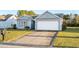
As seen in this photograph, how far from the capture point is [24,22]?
2.96 metres

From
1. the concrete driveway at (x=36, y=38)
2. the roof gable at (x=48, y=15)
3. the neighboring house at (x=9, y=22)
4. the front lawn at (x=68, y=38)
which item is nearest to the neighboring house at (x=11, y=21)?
the neighboring house at (x=9, y=22)

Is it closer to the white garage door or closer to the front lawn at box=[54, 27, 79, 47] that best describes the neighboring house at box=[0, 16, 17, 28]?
the white garage door

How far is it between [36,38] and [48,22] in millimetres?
271

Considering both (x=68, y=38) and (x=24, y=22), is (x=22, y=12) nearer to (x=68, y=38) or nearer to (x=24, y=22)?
(x=24, y=22)

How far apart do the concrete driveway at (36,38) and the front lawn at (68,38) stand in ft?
0.40

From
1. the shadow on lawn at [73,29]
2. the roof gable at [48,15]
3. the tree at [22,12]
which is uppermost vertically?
the tree at [22,12]

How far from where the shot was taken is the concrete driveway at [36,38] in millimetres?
2967

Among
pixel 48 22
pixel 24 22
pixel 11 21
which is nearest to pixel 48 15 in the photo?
pixel 48 22

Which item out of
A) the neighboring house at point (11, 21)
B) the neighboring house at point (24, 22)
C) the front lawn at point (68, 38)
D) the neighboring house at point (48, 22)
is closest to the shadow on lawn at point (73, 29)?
the front lawn at point (68, 38)

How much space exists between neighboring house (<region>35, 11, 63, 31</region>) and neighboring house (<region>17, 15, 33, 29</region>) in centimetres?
9

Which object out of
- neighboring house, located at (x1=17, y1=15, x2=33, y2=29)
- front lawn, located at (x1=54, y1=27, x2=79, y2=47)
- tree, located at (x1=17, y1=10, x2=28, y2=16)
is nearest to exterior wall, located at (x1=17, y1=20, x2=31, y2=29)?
neighboring house, located at (x1=17, y1=15, x2=33, y2=29)

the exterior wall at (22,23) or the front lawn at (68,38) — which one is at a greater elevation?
the exterior wall at (22,23)

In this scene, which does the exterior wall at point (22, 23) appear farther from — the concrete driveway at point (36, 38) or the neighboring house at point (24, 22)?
the concrete driveway at point (36, 38)
